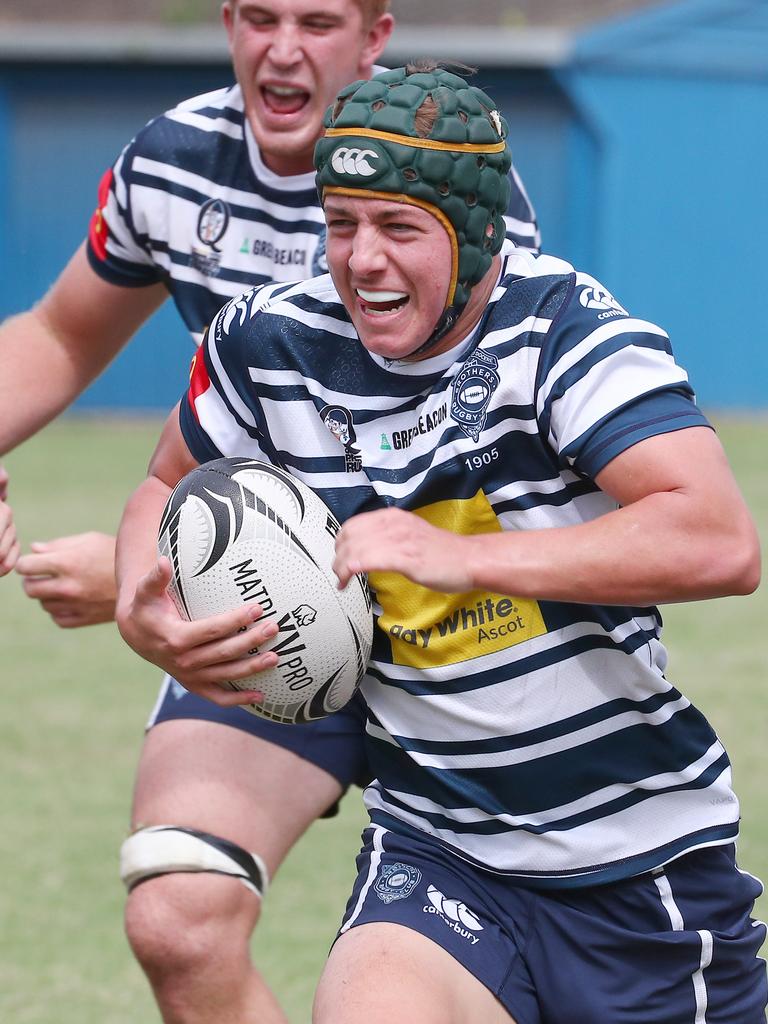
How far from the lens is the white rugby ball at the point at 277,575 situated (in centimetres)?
328

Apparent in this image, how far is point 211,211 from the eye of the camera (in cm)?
448

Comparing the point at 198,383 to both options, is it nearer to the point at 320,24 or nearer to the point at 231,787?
the point at 231,787

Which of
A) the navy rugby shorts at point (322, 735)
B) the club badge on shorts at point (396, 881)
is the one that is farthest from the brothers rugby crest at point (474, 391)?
the navy rugby shorts at point (322, 735)

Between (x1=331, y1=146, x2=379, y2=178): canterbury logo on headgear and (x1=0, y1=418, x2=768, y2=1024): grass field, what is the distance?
8.70 ft

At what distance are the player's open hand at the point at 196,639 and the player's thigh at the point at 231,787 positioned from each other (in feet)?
2.25

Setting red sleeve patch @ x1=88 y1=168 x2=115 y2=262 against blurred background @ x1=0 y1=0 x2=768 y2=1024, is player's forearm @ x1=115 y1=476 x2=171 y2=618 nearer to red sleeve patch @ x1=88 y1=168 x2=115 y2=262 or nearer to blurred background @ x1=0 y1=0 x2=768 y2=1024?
red sleeve patch @ x1=88 y1=168 x2=115 y2=262

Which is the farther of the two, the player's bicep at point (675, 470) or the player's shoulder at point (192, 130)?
the player's shoulder at point (192, 130)

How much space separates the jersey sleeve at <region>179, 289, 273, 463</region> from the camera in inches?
140

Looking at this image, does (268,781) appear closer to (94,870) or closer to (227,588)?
(227,588)

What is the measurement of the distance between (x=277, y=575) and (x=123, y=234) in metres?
1.65

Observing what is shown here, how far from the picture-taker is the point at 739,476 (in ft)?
45.9

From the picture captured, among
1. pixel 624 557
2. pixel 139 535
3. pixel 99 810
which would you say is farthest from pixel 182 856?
pixel 99 810

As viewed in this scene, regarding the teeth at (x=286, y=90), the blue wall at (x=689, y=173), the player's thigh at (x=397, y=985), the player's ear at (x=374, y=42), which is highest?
the player's ear at (x=374, y=42)

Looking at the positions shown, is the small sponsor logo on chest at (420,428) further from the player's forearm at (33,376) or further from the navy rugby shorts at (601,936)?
the player's forearm at (33,376)
